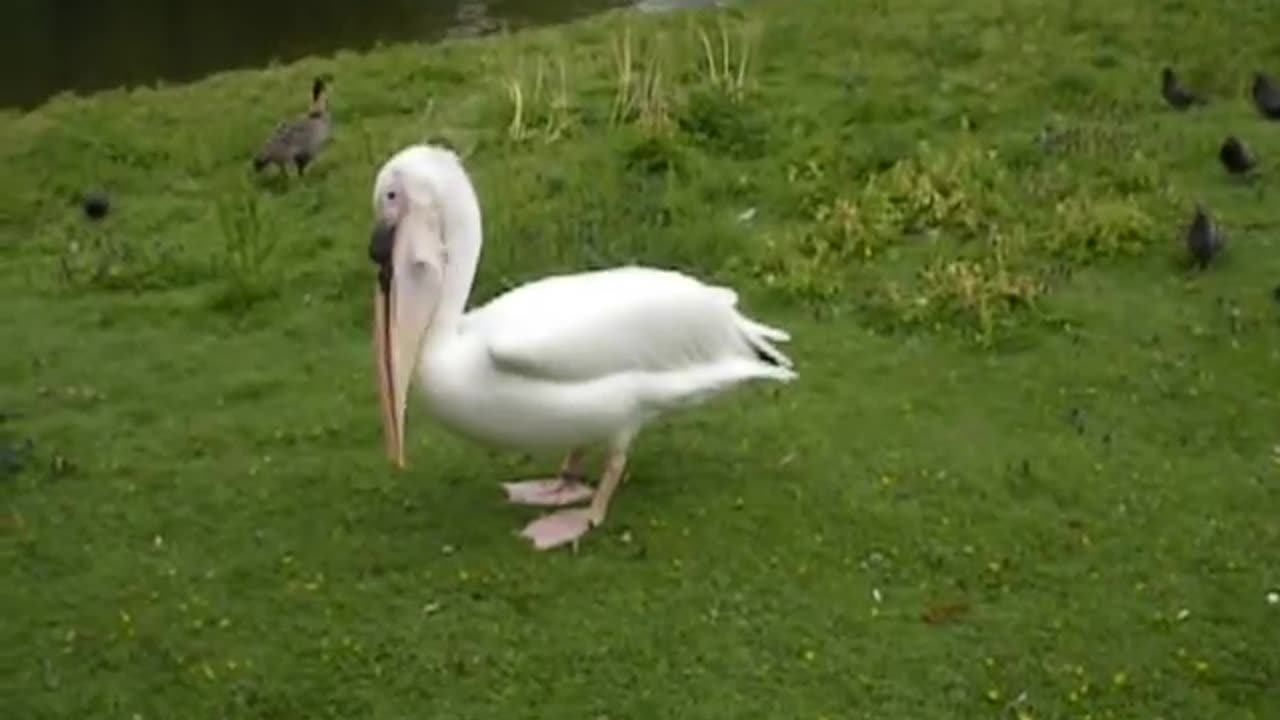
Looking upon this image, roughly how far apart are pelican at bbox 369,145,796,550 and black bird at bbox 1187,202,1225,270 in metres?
2.78

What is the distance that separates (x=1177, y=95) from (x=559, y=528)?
5.74 metres

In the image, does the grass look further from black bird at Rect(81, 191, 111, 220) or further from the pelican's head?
the pelican's head

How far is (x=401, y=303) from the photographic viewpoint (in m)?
6.48

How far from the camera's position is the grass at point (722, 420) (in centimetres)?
581

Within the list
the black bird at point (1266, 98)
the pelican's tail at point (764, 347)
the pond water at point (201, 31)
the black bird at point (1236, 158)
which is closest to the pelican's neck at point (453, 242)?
the pelican's tail at point (764, 347)

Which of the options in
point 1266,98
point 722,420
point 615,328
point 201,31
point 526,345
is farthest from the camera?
point 201,31

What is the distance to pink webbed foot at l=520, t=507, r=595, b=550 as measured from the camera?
646 centimetres

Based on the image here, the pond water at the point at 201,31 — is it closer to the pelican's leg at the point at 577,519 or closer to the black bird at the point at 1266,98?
the black bird at the point at 1266,98

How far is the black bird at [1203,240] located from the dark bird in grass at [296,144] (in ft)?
14.0

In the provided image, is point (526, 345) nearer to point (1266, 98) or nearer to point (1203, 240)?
point (1203, 240)

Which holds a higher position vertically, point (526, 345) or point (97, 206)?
point (526, 345)

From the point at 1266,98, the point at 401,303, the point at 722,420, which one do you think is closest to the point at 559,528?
the point at 401,303

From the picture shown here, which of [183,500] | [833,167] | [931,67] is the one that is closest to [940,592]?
[183,500]

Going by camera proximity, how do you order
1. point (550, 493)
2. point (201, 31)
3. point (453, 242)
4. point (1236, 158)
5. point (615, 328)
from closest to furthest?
1. point (615, 328)
2. point (453, 242)
3. point (550, 493)
4. point (1236, 158)
5. point (201, 31)
